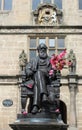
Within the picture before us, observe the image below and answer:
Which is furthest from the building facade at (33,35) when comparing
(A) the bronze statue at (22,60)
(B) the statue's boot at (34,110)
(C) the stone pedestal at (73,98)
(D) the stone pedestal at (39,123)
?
(D) the stone pedestal at (39,123)

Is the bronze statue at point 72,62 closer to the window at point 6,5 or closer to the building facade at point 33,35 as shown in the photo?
the building facade at point 33,35

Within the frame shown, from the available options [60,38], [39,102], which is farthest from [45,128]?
[60,38]

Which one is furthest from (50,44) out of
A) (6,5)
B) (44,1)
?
(6,5)

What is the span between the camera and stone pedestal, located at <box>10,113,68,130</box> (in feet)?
26.0

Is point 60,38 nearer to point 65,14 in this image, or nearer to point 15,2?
point 65,14

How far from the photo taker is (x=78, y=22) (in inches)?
736

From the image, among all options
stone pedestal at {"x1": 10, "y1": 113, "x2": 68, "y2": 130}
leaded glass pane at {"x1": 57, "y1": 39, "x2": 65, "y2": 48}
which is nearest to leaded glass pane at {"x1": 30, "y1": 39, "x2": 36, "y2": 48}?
leaded glass pane at {"x1": 57, "y1": 39, "x2": 65, "y2": 48}

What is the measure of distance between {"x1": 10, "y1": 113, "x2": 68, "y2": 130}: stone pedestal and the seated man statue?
0.86 ft

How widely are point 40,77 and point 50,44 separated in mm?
9739

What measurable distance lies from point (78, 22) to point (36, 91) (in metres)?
10.6

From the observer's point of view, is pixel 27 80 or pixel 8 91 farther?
pixel 8 91

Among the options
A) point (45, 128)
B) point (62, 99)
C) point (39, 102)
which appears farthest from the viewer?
point (62, 99)

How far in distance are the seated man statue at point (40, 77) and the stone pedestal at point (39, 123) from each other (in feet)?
0.86

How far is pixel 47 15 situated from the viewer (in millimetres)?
18641
